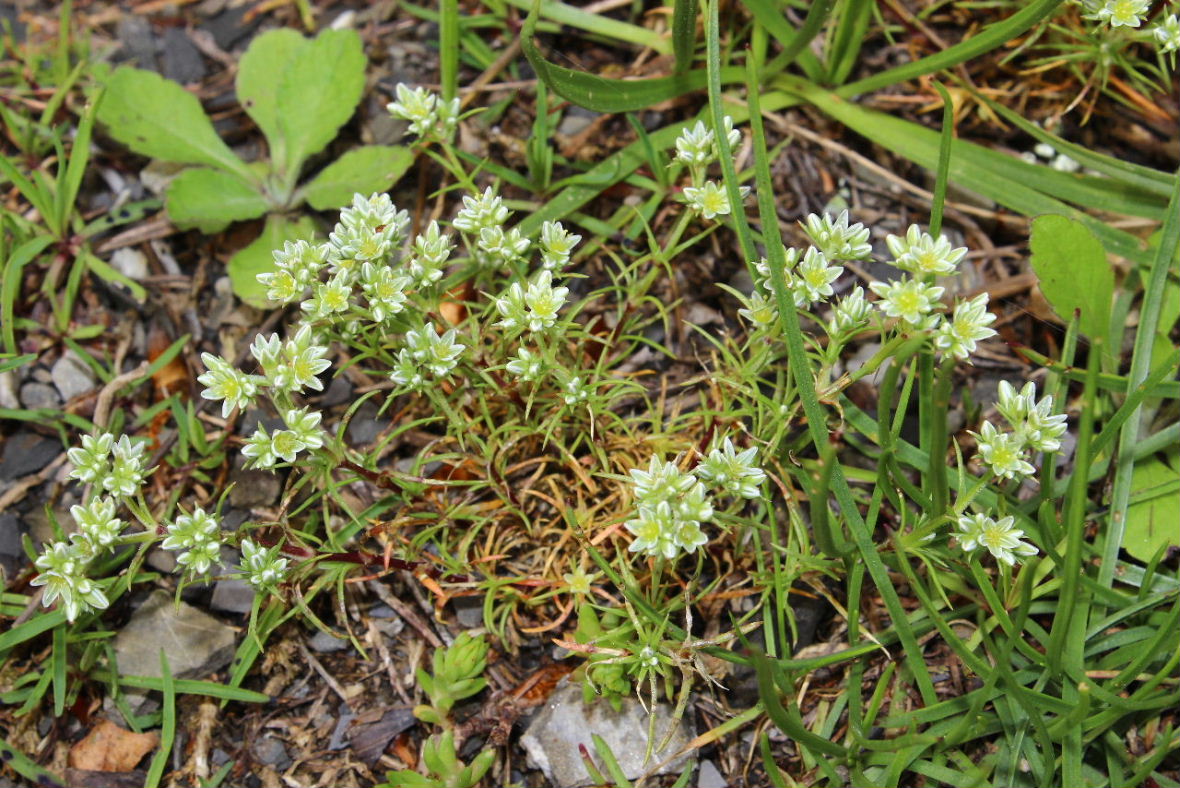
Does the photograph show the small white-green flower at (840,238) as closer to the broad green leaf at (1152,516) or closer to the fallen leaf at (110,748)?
the broad green leaf at (1152,516)

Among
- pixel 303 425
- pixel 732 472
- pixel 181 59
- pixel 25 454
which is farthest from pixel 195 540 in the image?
pixel 181 59

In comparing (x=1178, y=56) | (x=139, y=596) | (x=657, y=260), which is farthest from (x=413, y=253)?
(x=1178, y=56)

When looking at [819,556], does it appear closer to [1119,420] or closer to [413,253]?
[1119,420]

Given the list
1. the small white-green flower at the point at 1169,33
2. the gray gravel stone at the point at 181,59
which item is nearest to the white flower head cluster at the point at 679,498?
the small white-green flower at the point at 1169,33

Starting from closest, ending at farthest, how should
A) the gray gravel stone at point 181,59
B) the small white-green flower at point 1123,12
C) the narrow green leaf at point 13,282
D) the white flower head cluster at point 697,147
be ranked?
the white flower head cluster at point 697,147 < the small white-green flower at point 1123,12 < the narrow green leaf at point 13,282 < the gray gravel stone at point 181,59

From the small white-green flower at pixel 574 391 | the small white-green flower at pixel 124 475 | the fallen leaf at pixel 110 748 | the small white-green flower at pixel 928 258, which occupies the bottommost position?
the fallen leaf at pixel 110 748

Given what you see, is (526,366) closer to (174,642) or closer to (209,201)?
(174,642)
